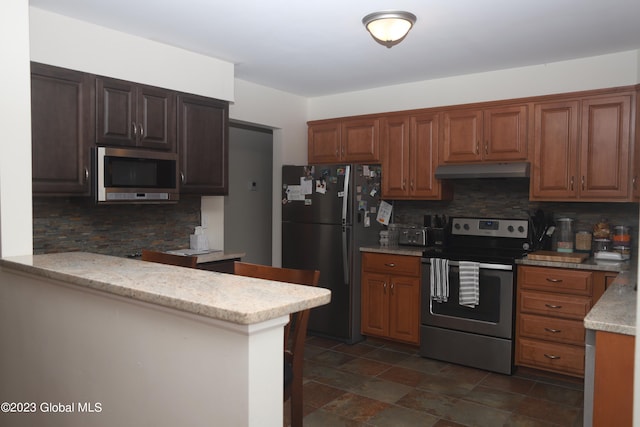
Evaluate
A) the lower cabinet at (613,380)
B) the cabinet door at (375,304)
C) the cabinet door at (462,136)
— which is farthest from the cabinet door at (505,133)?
the lower cabinet at (613,380)

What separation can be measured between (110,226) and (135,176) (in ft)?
1.63

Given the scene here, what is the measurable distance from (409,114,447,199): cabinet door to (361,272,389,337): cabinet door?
2.71 feet

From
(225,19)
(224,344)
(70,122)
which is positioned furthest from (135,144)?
(224,344)

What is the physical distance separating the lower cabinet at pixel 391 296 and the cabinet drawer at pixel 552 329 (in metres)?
0.85

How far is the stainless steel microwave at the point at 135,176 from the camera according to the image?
3.10m

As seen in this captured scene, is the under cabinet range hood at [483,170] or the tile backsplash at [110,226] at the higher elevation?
the under cabinet range hood at [483,170]

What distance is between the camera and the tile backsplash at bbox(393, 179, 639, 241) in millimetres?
3770

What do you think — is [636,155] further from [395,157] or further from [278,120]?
[278,120]

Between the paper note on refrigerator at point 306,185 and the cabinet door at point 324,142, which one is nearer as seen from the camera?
the paper note on refrigerator at point 306,185

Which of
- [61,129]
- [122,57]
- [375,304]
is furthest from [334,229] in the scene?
[61,129]

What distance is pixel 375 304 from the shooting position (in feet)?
14.3

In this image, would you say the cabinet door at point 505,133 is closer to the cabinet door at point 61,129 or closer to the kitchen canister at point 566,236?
the kitchen canister at point 566,236

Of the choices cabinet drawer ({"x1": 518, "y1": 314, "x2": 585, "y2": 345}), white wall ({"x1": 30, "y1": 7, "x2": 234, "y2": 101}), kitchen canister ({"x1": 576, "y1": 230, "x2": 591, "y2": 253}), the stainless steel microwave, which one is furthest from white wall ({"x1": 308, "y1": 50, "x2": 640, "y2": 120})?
the stainless steel microwave

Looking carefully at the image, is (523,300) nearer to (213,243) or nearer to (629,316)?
(629,316)
